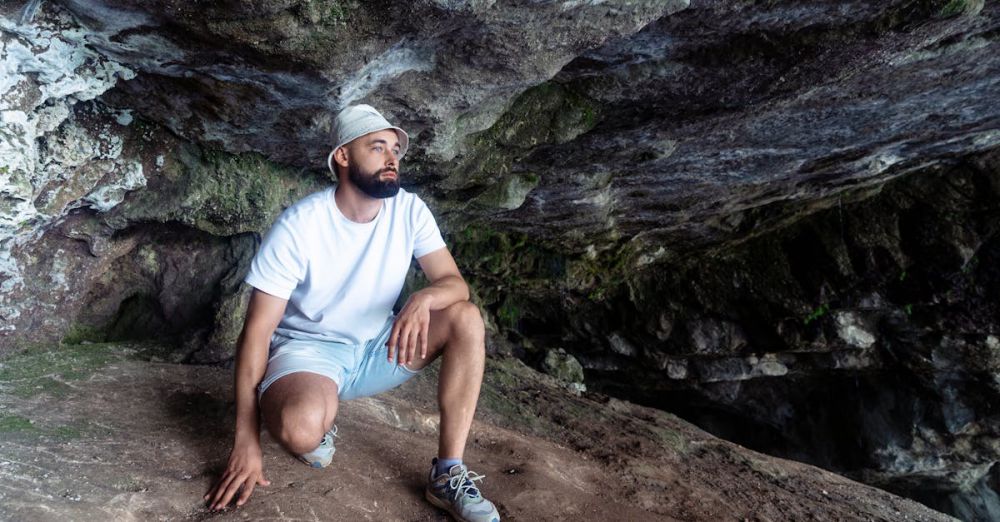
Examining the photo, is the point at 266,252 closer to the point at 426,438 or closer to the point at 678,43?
the point at 426,438

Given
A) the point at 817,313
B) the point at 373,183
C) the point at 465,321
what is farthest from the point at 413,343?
the point at 817,313

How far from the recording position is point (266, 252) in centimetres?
325

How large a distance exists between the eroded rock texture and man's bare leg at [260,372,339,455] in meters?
1.72

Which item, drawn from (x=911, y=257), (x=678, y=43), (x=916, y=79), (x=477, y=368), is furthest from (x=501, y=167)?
(x=911, y=257)

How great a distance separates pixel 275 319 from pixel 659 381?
10.2 m

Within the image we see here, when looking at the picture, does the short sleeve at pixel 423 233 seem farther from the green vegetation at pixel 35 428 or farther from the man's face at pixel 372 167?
the green vegetation at pixel 35 428

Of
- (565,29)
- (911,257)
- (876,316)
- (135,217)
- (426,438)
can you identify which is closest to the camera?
(565,29)

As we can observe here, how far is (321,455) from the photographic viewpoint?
135 inches

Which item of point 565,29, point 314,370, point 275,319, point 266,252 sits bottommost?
point 314,370

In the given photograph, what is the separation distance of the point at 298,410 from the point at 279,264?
2.33ft

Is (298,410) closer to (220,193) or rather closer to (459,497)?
(459,497)

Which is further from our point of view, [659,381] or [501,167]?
[659,381]

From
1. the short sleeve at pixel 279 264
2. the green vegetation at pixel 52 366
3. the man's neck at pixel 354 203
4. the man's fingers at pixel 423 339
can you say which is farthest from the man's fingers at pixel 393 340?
the green vegetation at pixel 52 366

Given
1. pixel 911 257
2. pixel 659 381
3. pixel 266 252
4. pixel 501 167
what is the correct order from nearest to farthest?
pixel 266 252 < pixel 501 167 < pixel 911 257 < pixel 659 381
